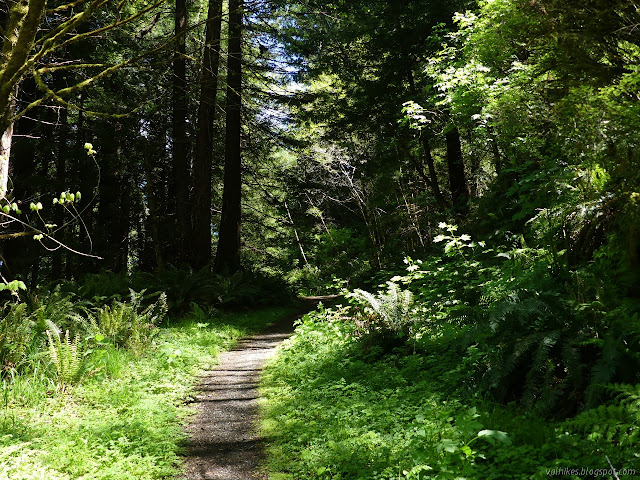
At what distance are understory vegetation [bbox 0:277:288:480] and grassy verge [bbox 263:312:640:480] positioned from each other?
116 cm

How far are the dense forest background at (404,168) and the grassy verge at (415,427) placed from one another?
21 centimetres

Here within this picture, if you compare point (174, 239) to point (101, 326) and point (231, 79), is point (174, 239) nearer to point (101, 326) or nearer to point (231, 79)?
point (231, 79)

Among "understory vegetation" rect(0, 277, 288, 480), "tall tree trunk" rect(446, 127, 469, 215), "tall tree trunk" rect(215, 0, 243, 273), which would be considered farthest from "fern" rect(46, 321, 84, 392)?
"tall tree trunk" rect(446, 127, 469, 215)

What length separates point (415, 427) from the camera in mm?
3742

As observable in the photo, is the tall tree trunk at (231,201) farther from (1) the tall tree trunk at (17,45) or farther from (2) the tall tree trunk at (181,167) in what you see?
(1) the tall tree trunk at (17,45)

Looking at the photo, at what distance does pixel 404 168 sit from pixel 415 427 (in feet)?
44.3

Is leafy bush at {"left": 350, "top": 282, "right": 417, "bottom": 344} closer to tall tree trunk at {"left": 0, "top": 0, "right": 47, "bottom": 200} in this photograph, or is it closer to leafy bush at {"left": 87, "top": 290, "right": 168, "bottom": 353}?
leafy bush at {"left": 87, "top": 290, "right": 168, "bottom": 353}

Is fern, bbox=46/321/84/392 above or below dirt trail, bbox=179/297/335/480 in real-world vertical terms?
above

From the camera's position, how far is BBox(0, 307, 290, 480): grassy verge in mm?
3584

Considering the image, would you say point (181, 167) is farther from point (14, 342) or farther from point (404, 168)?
point (14, 342)

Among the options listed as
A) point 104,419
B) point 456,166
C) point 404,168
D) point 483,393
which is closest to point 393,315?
point 483,393

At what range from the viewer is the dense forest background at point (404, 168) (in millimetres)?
3914

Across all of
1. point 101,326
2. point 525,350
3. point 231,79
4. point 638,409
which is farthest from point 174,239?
point 638,409

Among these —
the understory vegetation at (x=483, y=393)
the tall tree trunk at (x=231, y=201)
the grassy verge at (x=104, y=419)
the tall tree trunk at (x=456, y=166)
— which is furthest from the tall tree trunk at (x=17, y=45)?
the tall tree trunk at (x=456, y=166)
